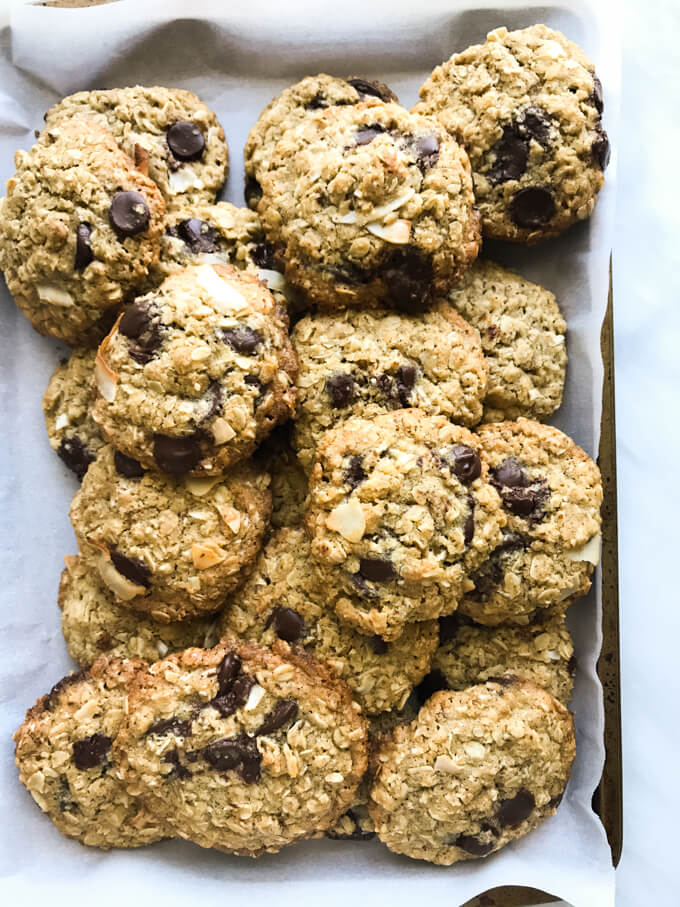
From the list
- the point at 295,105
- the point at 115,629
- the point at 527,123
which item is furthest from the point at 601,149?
the point at 115,629

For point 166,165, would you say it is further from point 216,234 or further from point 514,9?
point 514,9

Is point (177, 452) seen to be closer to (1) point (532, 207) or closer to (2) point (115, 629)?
(2) point (115, 629)

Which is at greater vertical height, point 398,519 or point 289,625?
point 398,519

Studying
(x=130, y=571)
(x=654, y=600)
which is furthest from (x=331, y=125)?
(x=654, y=600)

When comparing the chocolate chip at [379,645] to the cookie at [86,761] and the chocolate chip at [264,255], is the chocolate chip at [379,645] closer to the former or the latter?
the cookie at [86,761]

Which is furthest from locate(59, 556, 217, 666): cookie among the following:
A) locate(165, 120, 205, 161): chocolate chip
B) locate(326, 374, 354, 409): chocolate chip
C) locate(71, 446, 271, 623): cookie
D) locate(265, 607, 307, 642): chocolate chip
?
locate(165, 120, 205, 161): chocolate chip

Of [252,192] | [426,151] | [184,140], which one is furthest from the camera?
[252,192]
